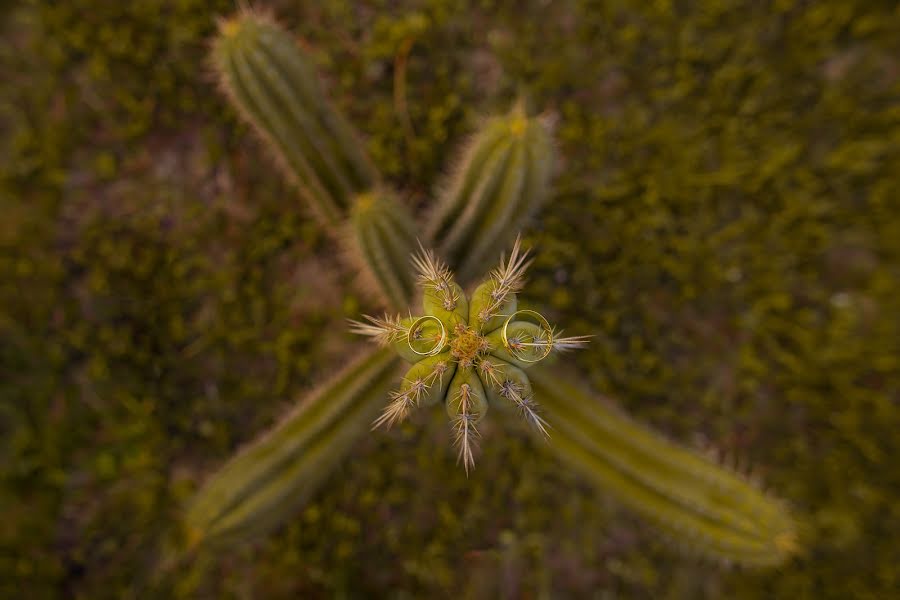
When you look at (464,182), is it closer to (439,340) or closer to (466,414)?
(439,340)

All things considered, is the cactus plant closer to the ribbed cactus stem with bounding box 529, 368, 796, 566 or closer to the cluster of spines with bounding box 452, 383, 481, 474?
the ribbed cactus stem with bounding box 529, 368, 796, 566

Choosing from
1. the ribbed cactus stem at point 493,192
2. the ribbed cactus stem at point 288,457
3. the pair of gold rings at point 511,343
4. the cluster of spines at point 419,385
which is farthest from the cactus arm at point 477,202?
the cluster of spines at point 419,385

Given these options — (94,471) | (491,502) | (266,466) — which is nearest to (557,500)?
(491,502)

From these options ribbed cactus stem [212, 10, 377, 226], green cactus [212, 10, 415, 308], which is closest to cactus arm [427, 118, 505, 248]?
green cactus [212, 10, 415, 308]

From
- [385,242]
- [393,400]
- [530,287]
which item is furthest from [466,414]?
[530,287]

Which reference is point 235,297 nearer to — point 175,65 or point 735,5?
point 175,65
